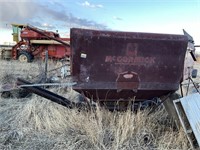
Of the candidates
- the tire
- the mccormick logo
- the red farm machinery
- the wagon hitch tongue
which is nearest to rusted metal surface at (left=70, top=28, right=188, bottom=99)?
the mccormick logo

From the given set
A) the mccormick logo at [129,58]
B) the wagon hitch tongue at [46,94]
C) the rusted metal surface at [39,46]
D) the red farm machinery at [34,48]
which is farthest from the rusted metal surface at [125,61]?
the red farm machinery at [34,48]

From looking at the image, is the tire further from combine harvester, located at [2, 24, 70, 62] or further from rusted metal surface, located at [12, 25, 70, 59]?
rusted metal surface, located at [12, 25, 70, 59]

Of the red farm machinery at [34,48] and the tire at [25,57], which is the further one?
the tire at [25,57]

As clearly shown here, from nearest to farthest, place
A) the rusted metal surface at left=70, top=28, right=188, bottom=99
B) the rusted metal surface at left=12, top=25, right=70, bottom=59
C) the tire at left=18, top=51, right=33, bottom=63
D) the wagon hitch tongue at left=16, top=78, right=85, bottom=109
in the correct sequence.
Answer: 1. the rusted metal surface at left=70, top=28, right=188, bottom=99
2. the wagon hitch tongue at left=16, top=78, right=85, bottom=109
3. the rusted metal surface at left=12, top=25, right=70, bottom=59
4. the tire at left=18, top=51, right=33, bottom=63

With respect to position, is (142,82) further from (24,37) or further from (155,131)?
(24,37)

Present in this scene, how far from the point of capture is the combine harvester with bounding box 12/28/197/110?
12.2ft

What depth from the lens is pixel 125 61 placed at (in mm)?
3807

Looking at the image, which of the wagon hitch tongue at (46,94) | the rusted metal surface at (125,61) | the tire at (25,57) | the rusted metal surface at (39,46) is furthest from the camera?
the tire at (25,57)

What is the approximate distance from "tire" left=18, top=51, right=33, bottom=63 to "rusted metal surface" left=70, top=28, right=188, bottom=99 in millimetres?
13897

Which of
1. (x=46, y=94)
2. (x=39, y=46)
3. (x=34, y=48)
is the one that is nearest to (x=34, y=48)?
(x=34, y=48)

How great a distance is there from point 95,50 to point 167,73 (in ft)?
3.54

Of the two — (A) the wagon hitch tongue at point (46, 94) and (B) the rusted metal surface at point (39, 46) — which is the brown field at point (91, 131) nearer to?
(A) the wagon hitch tongue at point (46, 94)

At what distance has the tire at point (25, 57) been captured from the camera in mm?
17250

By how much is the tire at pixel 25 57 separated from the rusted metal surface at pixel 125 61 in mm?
13897
